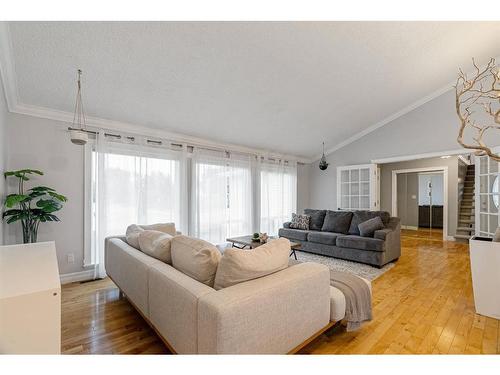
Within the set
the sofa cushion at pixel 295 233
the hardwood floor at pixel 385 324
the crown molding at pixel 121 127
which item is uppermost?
the crown molding at pixel 121 127

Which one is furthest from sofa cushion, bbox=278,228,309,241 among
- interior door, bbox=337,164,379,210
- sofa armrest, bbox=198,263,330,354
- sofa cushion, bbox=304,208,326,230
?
sofa armrest, bbox=198,263,330,354

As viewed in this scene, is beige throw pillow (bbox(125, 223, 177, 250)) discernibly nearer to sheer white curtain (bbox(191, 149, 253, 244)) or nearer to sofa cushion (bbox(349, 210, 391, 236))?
sheer white curtain (bbox(191, 149, 253, 244))

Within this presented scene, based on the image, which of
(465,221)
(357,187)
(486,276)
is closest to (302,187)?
(357,187)

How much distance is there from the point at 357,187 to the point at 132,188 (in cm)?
499

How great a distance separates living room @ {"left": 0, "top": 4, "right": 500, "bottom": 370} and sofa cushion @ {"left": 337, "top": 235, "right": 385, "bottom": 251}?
0.04 meters

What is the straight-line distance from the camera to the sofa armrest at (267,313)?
1.16 metres

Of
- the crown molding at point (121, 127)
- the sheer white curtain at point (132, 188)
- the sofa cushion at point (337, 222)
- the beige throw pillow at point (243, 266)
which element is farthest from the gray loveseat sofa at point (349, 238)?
the beige throw pillow at point (243, 266)

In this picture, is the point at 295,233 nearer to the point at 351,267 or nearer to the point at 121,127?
the point at 351,267

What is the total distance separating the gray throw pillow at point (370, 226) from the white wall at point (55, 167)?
4.28 m

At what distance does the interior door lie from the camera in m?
5.60

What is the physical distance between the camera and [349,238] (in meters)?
4.00

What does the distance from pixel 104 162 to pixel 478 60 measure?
5.97 m

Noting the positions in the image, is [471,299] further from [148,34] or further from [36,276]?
[148,34]

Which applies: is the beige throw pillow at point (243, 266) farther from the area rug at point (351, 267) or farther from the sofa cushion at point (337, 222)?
the sofa cushion at point (337, 222)
